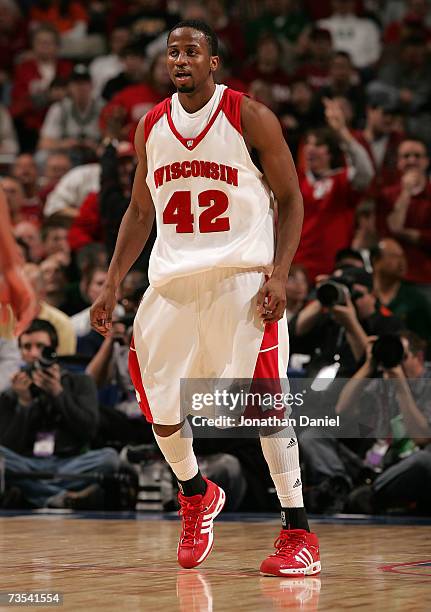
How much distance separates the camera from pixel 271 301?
483 centimetres

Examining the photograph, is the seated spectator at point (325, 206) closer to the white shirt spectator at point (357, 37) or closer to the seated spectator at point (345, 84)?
the seated spectator at point (345, 84)

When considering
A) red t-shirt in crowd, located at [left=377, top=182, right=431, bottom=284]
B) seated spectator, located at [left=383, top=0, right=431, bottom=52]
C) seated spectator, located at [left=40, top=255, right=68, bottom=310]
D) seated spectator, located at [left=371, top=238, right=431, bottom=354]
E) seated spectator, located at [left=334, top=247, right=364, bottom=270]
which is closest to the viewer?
seated spectator, located at [left=334, top=247, right=364, bottom=270]

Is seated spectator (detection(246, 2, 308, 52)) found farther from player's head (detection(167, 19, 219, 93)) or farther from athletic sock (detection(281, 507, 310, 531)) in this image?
athletic sock (detection(281, 507, 310, 531))

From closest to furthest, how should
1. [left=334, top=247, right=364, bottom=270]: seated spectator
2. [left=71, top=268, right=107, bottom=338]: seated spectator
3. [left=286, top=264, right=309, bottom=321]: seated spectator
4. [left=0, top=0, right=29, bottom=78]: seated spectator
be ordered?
[left=334, top=247, right=364, bottom=270]: seated spectator → [left=286, top=264, right=309, bottom=321]: seated spectator → [left=71, top=268, right=107, bottom=338]: seated spectator → [left=0, top=0, right=29, bottom=78]: seated spectator

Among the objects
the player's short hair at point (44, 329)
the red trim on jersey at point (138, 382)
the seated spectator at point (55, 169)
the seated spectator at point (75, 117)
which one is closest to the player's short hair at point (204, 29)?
the red trim on jersey at point (138, 382)

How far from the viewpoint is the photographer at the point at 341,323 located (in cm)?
748

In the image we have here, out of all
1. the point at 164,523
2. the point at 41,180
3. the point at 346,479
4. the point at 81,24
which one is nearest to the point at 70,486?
the point at 164,523

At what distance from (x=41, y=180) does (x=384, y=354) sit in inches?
231

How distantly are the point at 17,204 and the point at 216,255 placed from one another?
617 cm

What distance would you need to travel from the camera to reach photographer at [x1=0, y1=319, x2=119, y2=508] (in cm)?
780

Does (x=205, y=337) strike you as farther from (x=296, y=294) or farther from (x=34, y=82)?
(x=34, y=82)

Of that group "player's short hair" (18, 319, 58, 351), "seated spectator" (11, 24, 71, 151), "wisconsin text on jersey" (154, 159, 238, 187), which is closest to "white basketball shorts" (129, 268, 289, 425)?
"wisconsin text on jersey" (154, 159, 238, 187)

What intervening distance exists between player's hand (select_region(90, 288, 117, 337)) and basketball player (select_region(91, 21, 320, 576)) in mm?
155

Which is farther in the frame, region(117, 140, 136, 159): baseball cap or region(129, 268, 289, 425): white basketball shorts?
region(117, 140, 136, 159): baseball cap
